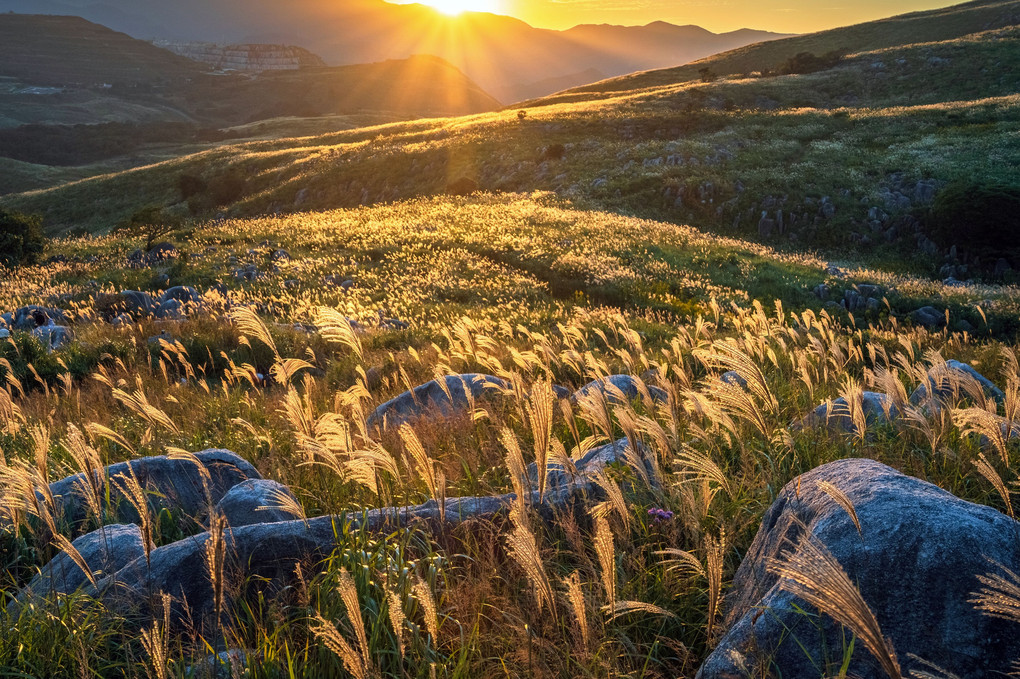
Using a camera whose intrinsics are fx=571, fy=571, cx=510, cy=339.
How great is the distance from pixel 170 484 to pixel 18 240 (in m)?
28.0

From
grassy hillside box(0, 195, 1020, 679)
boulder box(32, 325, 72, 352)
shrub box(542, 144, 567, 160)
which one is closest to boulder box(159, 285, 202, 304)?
grassy hillside box(0, 195, 1020, 679)

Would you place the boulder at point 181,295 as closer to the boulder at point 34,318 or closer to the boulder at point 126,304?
the boulder at point 126,304

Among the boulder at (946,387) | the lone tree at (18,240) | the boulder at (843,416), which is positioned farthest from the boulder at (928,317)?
the lone tree at (18,240)

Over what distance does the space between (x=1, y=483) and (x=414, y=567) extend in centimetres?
244

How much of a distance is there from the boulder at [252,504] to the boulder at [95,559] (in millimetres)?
497

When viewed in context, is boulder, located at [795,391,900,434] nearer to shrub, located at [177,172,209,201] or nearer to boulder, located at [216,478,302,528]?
boulder, located at [216,478,302,528]

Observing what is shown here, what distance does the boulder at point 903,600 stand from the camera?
2.01 meters

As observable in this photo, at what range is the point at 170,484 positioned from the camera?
14.3 ft

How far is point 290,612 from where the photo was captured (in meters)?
2.87

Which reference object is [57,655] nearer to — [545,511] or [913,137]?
[545,511]

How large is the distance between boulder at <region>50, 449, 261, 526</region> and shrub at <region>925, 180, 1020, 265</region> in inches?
1416

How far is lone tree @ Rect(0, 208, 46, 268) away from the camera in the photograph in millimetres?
24047

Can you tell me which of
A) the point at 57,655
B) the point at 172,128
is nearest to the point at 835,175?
the point at 57,655

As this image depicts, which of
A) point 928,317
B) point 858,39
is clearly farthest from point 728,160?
point 858,39
